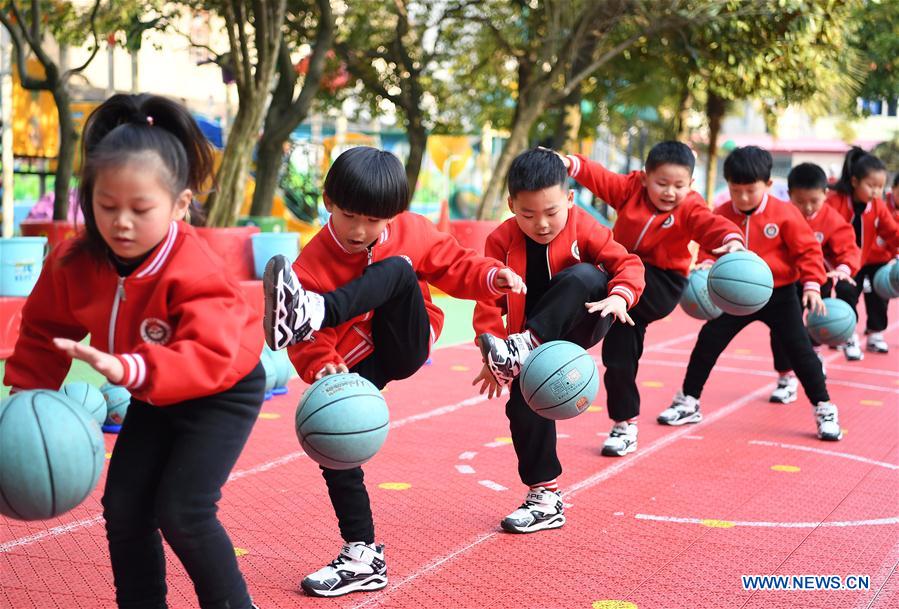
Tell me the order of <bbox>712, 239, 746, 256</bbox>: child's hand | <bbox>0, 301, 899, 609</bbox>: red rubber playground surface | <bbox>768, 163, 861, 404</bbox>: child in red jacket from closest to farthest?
<bbox>0, 301, 899, 609</bbox>: red rubber playground surface → <bbox>712, 239, 746, 256</bbox>: child's hand → <bbox>768, 163, 861, 404</bbox>: child in red jacket

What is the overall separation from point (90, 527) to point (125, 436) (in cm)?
167

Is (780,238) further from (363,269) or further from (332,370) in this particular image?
(332,370)

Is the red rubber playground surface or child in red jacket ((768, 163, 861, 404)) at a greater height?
child in red jacket ((768, 163, 861, 404))

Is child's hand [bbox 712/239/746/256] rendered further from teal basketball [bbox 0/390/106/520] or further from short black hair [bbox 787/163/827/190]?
teal basketball [bbox 0/390/106/520]

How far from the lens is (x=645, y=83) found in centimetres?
2017

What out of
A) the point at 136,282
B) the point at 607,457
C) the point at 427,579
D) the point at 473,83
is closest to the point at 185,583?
the point at 427,579

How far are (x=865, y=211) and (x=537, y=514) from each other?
6154 mm

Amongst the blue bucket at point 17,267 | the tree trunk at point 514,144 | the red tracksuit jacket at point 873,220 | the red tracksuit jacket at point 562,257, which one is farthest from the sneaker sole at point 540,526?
the tree trunk at point 514,144

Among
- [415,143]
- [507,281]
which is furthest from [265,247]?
[415,143]

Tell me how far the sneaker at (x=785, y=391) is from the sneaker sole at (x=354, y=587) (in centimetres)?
507

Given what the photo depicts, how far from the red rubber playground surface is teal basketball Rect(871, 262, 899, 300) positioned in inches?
87.8

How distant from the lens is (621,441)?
652 centimetres

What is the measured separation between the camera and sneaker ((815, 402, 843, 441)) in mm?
6969

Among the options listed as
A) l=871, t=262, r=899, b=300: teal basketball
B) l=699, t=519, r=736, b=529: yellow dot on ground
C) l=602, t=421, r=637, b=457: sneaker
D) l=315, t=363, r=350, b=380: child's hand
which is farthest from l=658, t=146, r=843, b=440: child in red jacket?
l=315, t=363, r=350, b=380: child's hand
